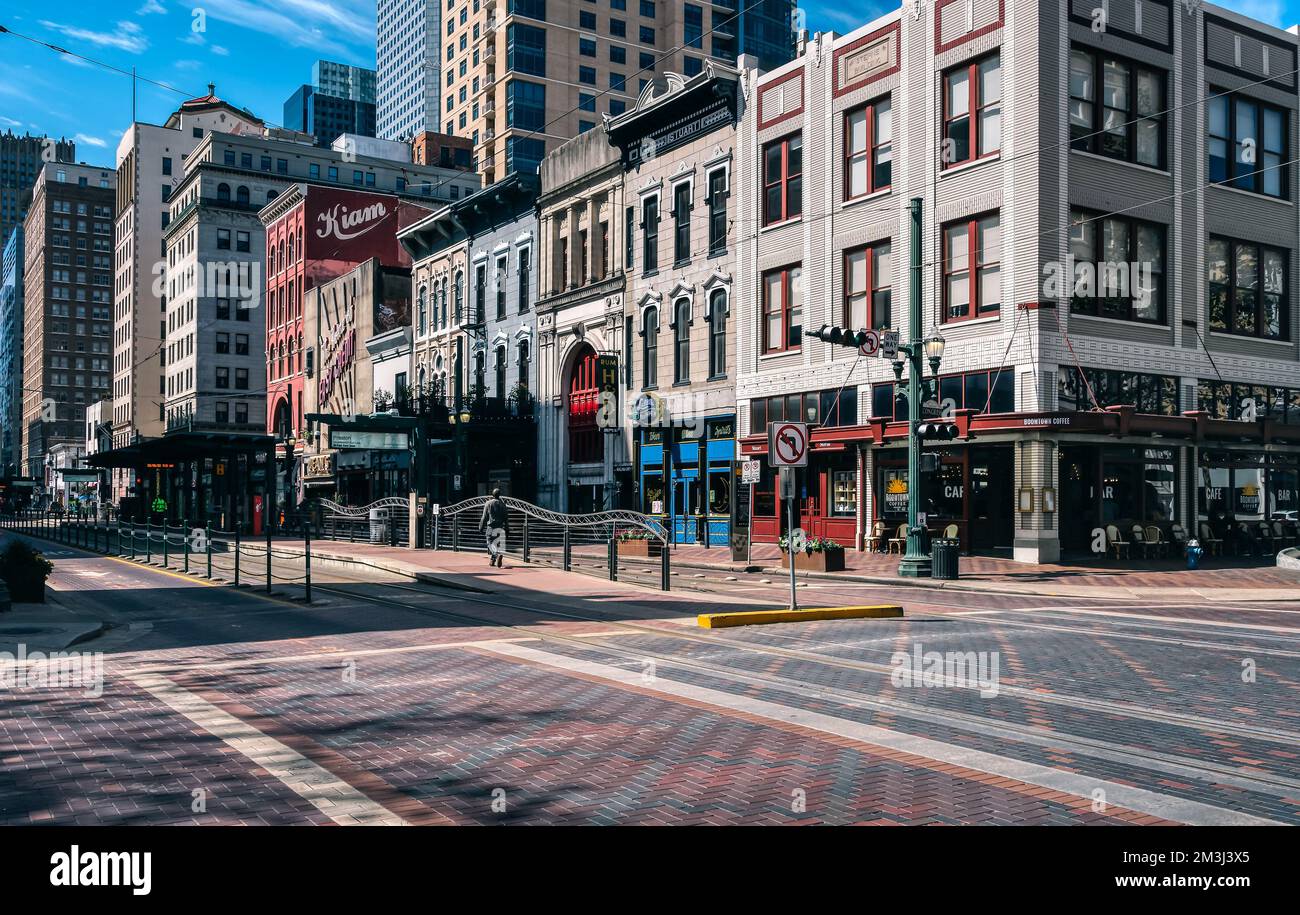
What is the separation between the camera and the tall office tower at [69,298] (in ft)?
530

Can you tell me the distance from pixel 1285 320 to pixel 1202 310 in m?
4.23

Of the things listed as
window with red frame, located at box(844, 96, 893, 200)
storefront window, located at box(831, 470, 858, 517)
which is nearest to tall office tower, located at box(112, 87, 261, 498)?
window with red frame, located at box(844, 96, 893, 200)

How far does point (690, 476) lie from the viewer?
39.1 meters

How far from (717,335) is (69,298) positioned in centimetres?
15466

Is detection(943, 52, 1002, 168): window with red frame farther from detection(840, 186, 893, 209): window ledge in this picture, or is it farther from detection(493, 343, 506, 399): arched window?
detection(493, 343, 506, 399): arched window

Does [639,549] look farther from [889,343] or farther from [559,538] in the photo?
[889,343]

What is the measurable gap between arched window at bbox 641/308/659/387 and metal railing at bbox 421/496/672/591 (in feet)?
16.7

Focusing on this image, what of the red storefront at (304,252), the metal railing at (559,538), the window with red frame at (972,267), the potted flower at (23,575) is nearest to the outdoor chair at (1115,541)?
the window with red frame at (972,267)

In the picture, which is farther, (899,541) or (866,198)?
(866,198)

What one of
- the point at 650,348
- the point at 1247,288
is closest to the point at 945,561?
the point at 1247,288

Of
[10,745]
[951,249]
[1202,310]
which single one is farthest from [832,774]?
[1202,310]

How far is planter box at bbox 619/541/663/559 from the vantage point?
30942mm

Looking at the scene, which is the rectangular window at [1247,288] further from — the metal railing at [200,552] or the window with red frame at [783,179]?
the metal railing at [200,552]

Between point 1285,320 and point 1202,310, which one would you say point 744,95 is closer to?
point 1202,310
